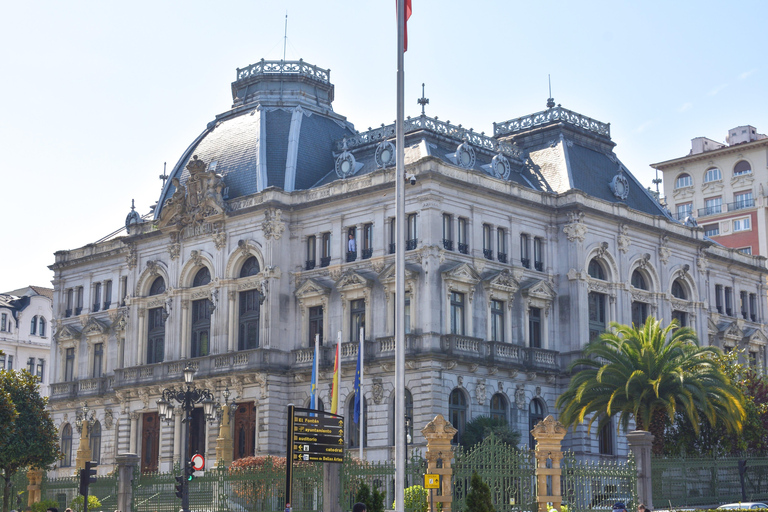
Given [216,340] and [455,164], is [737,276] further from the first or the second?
[216,340]

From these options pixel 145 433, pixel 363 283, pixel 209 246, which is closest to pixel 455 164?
pixel 363 283

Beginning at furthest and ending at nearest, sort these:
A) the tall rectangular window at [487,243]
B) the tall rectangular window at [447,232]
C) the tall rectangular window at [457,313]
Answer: the tall rectangular window at [487,243] → the tall rectangular window at [447,232] → the tall rectangular window at [457,313]

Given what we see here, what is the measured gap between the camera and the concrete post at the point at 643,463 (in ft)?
122

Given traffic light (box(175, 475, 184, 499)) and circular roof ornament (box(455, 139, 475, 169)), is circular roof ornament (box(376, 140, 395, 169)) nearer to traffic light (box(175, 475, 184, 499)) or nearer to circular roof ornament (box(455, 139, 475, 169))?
circular roof ornament (box(455, 139, 475, 169))

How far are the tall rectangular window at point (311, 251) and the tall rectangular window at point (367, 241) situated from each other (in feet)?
12.1

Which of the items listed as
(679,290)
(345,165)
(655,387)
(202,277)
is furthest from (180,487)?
(679,290)

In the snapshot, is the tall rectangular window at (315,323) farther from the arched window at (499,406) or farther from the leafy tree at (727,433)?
the leafy tree at (727,433)

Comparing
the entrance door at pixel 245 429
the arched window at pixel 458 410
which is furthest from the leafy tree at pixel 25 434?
the arched window at pixel 458 410

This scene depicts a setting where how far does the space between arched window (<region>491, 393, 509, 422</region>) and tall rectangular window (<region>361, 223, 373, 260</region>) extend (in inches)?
397

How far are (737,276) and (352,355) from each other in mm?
31767

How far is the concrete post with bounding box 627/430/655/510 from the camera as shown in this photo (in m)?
37.3

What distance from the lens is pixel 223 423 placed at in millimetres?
64562

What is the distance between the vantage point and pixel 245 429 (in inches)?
2552

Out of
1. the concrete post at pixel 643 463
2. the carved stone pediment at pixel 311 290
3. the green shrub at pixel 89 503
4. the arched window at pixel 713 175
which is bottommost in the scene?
the green shrub at pixel 89 503
